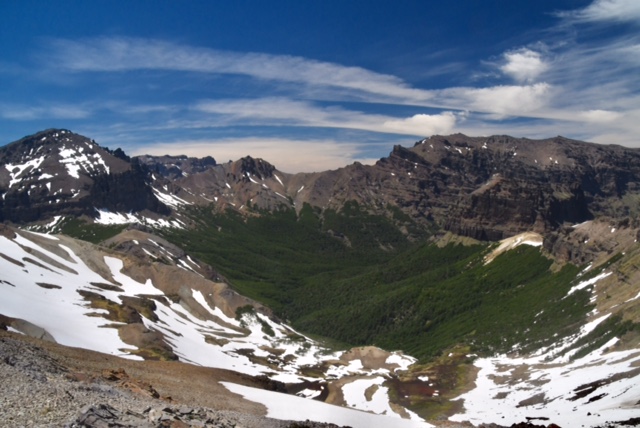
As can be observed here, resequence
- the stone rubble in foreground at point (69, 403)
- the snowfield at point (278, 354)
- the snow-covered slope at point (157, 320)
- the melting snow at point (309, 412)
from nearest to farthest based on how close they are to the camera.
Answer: the stone rubble in foreground at point (69, 403), the melting snow at point (309, 412), the snowfield at point (278, 354), the snow-covered slope at point (157, 320)

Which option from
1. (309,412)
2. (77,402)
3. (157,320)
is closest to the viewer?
(77,402)

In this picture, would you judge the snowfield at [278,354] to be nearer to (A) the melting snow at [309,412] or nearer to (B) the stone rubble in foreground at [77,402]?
(A) the melting snow at [309,412]

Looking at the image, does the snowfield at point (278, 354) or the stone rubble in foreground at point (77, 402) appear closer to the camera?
the stone rubble in foreground at point (77, 402)

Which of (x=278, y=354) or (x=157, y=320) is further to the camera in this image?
Answer: (x=278, y=354)

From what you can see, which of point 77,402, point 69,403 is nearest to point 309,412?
point 77,402

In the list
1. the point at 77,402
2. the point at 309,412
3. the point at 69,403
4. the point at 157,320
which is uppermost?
Result: the point at 69,403

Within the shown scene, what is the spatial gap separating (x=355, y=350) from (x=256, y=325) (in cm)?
3745

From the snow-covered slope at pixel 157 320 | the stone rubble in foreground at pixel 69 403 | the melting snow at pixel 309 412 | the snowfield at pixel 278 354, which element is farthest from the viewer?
the snow-covered slope at pixel 157 320

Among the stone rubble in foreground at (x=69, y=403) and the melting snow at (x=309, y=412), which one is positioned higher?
the stone rubble in foreground at (x=69, y=403)

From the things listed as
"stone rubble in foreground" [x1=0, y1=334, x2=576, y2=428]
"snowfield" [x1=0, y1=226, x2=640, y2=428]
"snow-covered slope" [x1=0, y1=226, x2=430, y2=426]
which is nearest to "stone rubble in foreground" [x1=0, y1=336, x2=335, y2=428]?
"stone rubble in foreground" [x1=0, y1=334, x2=576, y2=428]

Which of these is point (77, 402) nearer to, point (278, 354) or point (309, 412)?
point (309, 412)

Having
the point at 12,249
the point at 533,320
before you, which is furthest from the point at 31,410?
the point at 533,320

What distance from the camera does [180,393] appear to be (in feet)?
152

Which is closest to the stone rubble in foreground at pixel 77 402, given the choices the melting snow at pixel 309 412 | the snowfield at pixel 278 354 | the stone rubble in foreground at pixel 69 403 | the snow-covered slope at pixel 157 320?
the stone rubble in foreground at pixel 69 403
